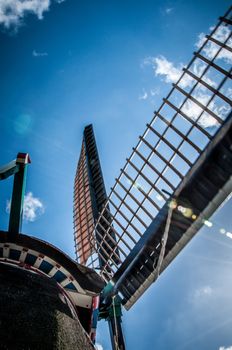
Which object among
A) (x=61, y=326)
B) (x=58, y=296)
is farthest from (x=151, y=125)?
(x=61, y=326)

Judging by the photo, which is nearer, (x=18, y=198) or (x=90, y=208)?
(x=18, y=198)

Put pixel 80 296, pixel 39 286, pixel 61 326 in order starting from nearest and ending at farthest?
pixel 61 326, pixel 39 286, pixel 80 296

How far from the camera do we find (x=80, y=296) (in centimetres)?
321

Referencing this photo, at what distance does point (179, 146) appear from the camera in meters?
4.18

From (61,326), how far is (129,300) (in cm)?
332

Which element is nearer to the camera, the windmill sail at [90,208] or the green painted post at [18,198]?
the green painted post at [18,198]

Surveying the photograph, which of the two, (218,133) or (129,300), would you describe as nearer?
Answer: (218,133)

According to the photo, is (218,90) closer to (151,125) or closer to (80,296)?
(151,125)

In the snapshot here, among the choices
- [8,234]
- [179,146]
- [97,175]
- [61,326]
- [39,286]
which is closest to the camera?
[61,326]

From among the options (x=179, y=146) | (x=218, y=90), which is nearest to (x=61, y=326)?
(x=179, y=146)

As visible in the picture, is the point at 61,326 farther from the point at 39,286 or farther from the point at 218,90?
the point at 218,90

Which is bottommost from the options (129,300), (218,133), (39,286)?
(129,300)

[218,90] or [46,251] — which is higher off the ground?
[218,90]

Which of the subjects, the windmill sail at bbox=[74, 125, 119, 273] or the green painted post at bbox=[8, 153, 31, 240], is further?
the windmill sail at bbox=[74, 125, 119, 273]
